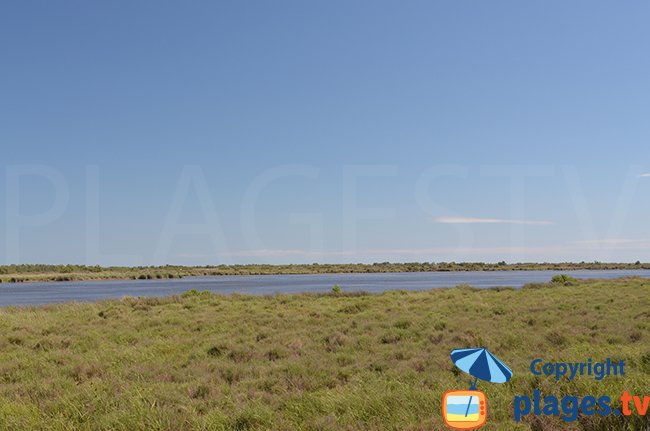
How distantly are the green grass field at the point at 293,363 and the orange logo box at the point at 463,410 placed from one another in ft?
6.77

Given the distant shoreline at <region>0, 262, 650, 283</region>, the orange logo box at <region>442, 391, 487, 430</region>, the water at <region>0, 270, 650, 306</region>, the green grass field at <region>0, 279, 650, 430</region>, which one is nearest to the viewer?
the orange logo box at <region>442, 391, 487, 430</region>

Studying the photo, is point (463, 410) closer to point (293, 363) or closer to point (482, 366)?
point (482, 366)

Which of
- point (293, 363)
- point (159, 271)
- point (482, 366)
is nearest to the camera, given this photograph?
point (482, 366)

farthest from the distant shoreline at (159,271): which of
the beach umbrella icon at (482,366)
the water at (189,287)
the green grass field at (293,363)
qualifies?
the beach umbrella icon at (482,366)

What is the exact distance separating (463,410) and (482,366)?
0.99m

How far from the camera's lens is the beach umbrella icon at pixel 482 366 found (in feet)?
22.7

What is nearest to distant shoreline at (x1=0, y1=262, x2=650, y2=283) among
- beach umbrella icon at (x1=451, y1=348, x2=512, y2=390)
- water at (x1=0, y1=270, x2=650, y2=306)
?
water at (x1=0, y1=270, x2=650, y2=306)

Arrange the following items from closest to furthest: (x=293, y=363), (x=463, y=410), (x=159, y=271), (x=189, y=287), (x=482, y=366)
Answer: (x=463, y=410) → (x=482, y=366) → (x=293, y=363) → (x=189, y=287) → (x=159, y=271)

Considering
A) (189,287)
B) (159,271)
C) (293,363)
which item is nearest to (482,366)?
(293,363)

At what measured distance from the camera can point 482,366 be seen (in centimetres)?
715

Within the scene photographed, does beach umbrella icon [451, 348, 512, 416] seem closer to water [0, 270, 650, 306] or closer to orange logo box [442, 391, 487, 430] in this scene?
orange logo box [442, 391, 487, 430]

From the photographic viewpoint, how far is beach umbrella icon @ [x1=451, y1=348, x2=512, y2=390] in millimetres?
6926

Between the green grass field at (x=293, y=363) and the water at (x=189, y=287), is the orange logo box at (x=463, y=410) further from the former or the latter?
the water at (x=189, y=287)

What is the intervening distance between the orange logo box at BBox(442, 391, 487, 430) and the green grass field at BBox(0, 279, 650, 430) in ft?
6.77
